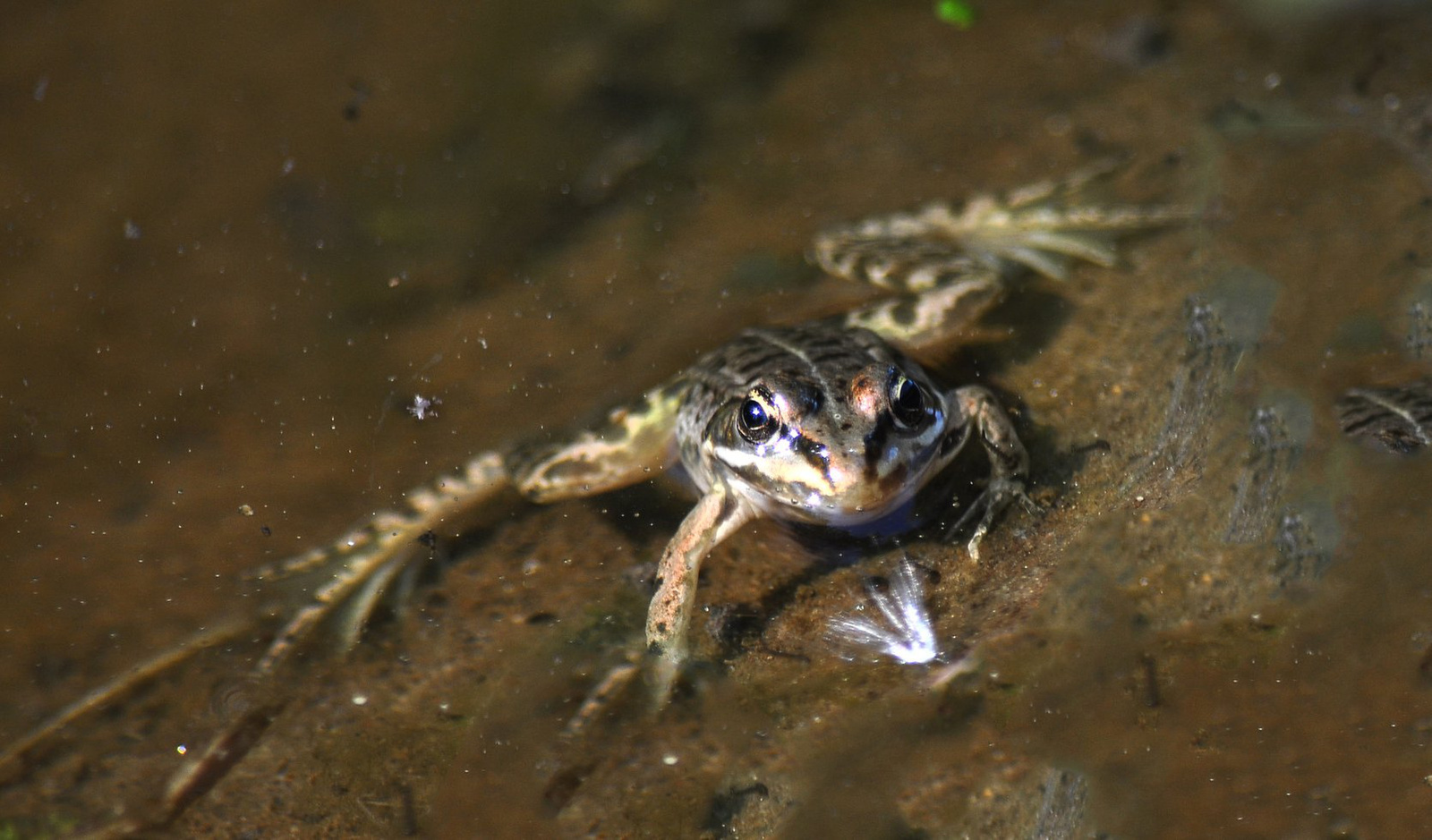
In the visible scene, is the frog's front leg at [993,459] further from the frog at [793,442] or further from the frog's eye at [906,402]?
the frog's eye at [906,402]

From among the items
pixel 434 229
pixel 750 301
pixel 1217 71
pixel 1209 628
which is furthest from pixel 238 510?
pixel 1217 71

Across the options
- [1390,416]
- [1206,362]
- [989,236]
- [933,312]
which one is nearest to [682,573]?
[933,312]

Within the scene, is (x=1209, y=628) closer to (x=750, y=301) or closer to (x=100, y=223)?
(x=750, y=301)

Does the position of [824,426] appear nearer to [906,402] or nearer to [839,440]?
[839,440]

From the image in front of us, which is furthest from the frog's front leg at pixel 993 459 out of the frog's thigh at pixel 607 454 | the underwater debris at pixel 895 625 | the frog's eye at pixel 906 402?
the frog's thigh at pixel 607 454

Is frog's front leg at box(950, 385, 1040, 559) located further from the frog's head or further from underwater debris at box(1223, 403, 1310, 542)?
underwater debris at box(1223, 403, 1310, 542)

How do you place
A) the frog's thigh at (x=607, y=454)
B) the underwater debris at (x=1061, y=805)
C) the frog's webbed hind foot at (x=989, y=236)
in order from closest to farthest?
1. the underwater debris at (x=1061, y=805)
2. the frog's thigh at (x=607, y=454)
3. the frog's webbed hind foot at (x=989, y=236)
